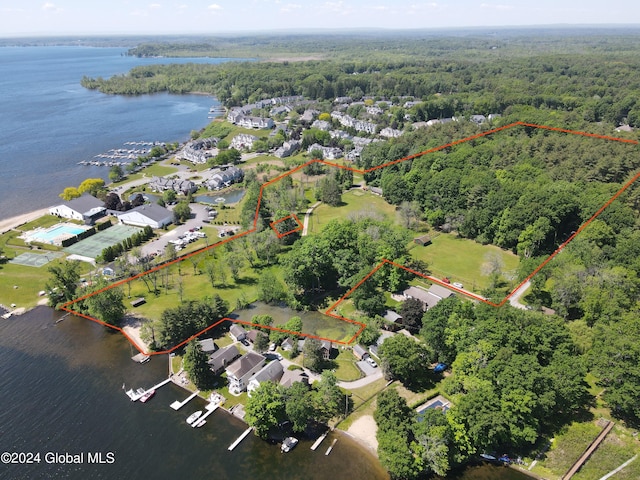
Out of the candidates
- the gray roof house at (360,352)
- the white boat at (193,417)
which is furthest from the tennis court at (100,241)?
the gray roof house at (360,352)

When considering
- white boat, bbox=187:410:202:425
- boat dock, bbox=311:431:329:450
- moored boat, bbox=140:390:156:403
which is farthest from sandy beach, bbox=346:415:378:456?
moored boat, bbox=140:390:156:403

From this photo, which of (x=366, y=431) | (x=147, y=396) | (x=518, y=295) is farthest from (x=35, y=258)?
(x=518, y=295)

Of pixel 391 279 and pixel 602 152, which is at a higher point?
pixel 602 152

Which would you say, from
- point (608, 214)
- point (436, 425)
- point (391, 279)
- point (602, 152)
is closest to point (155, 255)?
point (391, 279)

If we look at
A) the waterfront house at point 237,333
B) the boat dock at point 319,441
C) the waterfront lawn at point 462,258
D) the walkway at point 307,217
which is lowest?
the waterfront lawn at point 462,258

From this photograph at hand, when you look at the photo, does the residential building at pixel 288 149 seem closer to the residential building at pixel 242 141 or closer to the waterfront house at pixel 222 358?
the residential building at pixel 242 141

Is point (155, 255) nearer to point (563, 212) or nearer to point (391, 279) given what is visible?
point (391, 279)

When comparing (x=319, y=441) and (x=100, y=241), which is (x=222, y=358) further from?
(x=100, y=241)
